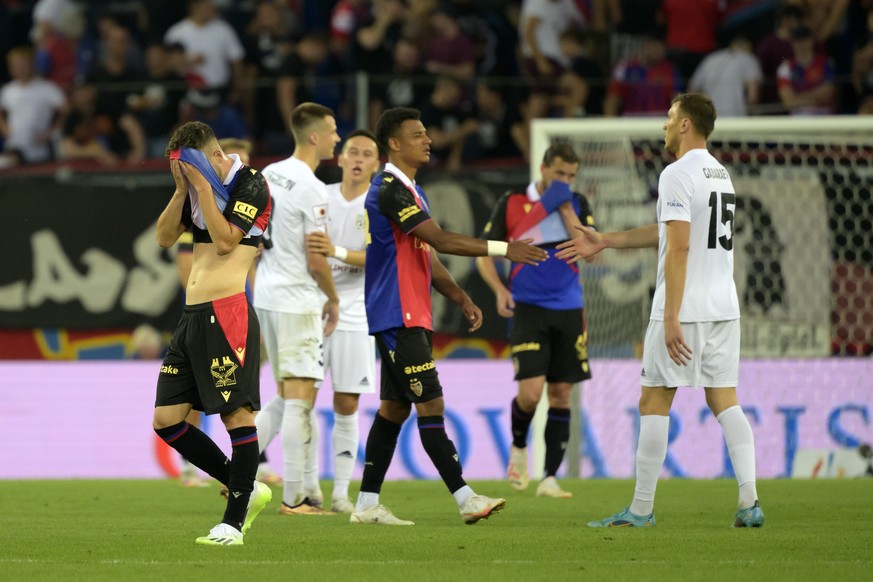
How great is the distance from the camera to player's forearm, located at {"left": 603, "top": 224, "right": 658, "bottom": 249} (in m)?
7.33

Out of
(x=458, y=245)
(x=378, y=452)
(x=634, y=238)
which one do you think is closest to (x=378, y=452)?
(x=378, y=452)

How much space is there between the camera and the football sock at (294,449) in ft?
27.2

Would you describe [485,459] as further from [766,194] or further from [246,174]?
[246,174]

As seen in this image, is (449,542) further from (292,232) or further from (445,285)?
(292,232)

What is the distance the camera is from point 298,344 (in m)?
8.45

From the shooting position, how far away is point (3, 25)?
16.9 meters

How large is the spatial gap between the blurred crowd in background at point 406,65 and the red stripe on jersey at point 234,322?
6.18m

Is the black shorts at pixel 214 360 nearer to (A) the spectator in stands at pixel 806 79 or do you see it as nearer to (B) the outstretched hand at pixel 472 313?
(B) the outstretched hand at pixel 472 313

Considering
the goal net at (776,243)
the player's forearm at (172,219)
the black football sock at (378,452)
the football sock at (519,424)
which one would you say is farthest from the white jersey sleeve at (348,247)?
the goal net at (776,243)

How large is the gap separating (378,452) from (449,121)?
6561 mm

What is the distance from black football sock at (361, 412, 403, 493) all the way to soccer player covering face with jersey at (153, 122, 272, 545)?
107 cm

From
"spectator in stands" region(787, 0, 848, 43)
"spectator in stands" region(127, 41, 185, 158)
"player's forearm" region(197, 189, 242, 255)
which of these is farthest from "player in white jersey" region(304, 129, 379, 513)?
"spectator in stands" region(787, 0, 848, 43)

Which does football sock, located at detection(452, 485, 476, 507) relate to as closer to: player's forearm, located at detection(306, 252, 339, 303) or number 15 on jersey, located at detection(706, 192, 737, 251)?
player's forearm, located at detection(306, 252, 339, 303)

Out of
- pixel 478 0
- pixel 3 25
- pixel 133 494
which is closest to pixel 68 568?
pixel 133 494
